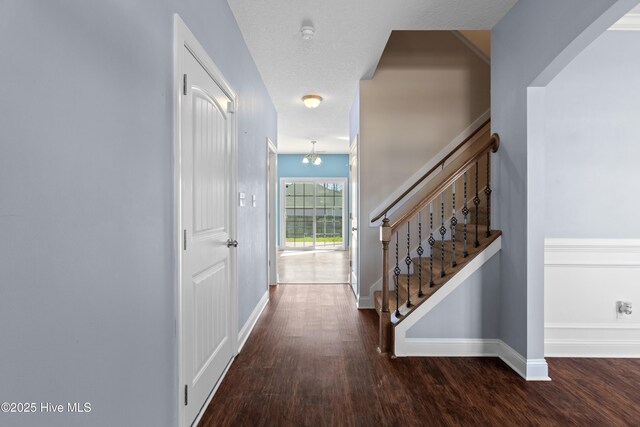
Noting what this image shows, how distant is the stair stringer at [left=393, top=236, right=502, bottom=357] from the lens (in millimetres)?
2746

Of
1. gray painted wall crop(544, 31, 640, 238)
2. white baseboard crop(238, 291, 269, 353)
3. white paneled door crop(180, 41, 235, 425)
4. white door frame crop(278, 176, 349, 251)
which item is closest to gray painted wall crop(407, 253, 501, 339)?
gray painted wall crop(544, 31, 640, 238)

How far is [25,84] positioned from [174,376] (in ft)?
4.39

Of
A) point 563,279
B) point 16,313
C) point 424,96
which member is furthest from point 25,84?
point 424,96

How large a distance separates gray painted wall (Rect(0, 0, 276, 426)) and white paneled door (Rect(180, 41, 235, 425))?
162 millimetres

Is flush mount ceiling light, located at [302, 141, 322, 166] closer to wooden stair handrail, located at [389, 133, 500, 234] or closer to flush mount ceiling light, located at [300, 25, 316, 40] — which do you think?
flush mount ceiling light, located at [300, 25, 316, 40]

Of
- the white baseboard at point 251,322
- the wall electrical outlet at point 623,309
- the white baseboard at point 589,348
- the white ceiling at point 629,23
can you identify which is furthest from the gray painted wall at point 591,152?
the white baseboard at point 251,322

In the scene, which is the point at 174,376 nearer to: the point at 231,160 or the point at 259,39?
the point at 231,160

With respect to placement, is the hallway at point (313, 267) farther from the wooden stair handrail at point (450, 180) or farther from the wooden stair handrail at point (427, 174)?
the wooden stair handrail at point (450, 180)

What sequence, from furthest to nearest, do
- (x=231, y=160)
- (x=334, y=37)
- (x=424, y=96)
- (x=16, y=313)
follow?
(x=424, y=96) → (x=334, y=37) → (x=231, y=160) → (x=16, y=313)

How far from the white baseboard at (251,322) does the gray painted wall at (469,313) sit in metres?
1.39

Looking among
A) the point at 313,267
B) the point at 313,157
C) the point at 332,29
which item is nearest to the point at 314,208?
the point at 313,157

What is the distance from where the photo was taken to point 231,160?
2674 mm

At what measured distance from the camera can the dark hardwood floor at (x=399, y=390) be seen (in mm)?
1967

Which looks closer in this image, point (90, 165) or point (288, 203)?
point (90, 165)
